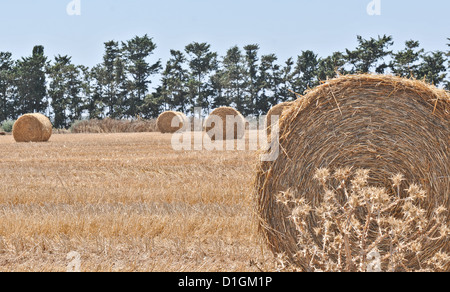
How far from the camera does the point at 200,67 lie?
167 ft

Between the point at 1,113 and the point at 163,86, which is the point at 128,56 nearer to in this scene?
the point at 163,86

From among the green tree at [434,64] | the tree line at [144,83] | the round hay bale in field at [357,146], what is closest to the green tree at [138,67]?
the tree line at [144,83]

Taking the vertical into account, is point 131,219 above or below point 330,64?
below

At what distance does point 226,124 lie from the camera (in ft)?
63.6

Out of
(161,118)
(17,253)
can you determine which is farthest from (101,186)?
(161,118)

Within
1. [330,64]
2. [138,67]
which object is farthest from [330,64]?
[138,67]

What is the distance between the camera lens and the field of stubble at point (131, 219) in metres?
4.35

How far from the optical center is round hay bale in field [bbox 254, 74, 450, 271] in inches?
171

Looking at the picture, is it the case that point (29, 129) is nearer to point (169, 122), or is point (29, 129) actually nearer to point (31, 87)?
point (169, 122)

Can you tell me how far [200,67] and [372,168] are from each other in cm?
4735

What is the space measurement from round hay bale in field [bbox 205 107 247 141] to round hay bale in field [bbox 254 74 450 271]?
14.6 metres

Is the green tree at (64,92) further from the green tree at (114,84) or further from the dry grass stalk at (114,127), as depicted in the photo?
the dry grass stalk at (114,127)

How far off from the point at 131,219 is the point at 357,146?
8.11 feet

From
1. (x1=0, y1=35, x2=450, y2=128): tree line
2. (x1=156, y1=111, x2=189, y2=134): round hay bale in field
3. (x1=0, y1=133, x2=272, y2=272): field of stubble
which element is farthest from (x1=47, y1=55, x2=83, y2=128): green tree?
(x1=0, y1=133, x2=272, y2=272): field of stubble
